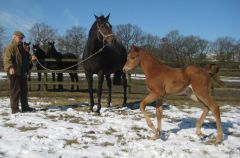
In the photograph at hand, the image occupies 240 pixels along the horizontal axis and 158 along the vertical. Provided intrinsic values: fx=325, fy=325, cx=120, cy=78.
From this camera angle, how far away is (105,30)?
361 inches

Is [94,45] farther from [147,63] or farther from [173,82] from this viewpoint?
[173,82]

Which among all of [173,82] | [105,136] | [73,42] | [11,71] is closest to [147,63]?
[173,82]

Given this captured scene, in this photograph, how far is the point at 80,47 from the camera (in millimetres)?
72000

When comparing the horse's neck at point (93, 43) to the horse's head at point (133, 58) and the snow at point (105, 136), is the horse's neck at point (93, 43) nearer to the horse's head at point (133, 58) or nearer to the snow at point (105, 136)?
the snow at point (105, 136)

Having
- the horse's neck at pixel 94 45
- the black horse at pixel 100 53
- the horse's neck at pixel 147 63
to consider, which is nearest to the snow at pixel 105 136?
the black horse at pixel 100 53

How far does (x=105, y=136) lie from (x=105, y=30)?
360 cm

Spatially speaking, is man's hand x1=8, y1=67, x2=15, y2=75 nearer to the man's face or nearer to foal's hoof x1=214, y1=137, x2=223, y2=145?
the man's face

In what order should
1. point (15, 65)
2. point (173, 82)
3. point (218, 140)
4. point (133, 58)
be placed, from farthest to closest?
point (15, 65) < point (133, 58) < point (173, 82) < point (218, 140)

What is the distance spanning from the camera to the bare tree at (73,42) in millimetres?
71188

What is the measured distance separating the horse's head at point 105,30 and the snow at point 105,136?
2.11m

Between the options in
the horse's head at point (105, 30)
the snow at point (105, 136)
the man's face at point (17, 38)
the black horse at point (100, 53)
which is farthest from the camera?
the black horse at point (100, 53)

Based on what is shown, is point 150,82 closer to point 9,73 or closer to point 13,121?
point 13,121

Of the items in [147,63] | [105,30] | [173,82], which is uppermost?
[105,30]

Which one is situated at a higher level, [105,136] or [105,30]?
[105,30]
